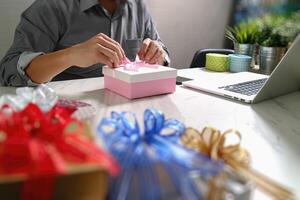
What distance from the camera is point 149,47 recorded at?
3.48ft

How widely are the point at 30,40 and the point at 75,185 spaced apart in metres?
0.94

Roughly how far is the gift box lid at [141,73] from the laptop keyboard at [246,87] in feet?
0.69

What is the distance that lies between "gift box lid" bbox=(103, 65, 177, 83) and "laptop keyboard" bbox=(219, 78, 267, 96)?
211 mm

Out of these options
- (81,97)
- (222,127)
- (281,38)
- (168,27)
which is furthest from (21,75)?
(168,27)

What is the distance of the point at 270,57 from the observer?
1.33 m

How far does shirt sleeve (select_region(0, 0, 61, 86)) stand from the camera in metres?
0.99

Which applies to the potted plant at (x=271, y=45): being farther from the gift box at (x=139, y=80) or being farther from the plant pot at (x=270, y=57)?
the gift box at (x=139, y=80)

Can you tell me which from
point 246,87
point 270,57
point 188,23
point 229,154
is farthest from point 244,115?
point 188,23

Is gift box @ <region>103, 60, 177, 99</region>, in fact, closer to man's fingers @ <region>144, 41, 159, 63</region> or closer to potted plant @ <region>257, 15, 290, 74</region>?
man's fingers @ <region>144, 41, 159, 63</region>

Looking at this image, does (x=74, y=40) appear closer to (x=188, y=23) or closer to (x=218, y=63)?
(x=218, y=63)

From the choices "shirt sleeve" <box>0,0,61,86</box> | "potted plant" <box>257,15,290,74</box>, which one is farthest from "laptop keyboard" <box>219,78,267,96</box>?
"shirt sleeve" <box>0,0,61,86</box>

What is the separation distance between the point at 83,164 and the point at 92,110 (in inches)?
17.4

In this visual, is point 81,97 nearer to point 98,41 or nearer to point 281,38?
point 98,41

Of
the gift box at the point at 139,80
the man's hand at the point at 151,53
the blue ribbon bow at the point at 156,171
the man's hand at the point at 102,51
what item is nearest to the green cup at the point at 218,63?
the man's hand at the point at 151,53
